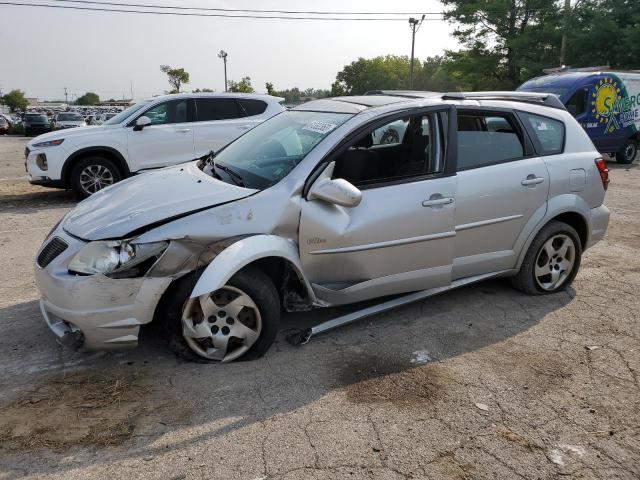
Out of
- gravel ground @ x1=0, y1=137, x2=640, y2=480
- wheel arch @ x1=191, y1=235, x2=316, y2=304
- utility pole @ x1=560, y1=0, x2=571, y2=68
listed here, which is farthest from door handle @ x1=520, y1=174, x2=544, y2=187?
utility pole @ x1=560, y1=0, x2=571, y2=68

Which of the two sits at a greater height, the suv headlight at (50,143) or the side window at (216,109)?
the side window at (216,109)

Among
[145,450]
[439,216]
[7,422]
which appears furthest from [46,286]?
[439,216]

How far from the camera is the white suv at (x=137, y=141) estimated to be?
28.3 feet

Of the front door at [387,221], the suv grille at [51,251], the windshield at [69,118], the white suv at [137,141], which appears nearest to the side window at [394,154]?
the front door at [387,221]

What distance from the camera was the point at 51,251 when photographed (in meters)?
3.36

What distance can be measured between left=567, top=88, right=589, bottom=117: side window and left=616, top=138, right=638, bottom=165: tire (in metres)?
2.20

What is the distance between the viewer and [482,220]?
408 cm

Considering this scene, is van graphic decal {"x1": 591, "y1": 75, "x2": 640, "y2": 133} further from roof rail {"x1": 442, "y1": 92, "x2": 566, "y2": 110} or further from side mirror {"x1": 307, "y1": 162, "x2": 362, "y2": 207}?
side mirror {"x1": 307, "y1": 162, "x2": 362, "y2": 207}

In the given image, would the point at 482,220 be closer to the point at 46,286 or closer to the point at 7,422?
the point at 46,286

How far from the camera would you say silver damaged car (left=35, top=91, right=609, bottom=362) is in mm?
3150

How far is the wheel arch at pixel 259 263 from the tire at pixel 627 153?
1448 centimetres

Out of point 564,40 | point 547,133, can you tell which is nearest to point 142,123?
point 547,133

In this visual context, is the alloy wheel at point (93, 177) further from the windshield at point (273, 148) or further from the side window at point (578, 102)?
the side window at point (578, 102)

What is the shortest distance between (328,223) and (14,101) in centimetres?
9869
